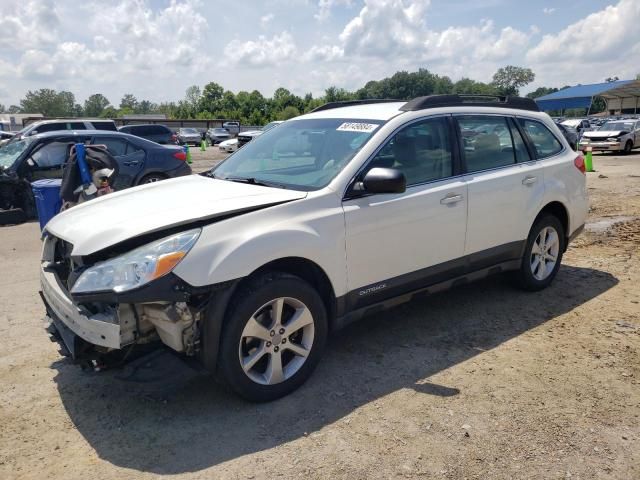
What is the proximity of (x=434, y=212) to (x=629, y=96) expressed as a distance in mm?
80660

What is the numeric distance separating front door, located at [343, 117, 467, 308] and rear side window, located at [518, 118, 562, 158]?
4.02 ft

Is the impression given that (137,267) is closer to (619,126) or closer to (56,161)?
(56,161)

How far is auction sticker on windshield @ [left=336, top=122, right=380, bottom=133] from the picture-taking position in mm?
4109

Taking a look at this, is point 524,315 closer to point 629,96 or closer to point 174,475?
point 174,475

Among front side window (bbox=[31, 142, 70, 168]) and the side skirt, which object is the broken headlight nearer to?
the side skirt

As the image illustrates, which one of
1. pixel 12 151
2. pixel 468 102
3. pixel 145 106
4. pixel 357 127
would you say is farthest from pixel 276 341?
pixel 145 106

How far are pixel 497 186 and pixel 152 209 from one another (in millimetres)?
2875

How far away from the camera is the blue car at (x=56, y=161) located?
9797 millimetres

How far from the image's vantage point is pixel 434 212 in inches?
167

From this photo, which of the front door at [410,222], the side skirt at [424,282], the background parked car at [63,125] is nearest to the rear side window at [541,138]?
the side skirt at [424,282]

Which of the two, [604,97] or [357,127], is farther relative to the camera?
[604,97]

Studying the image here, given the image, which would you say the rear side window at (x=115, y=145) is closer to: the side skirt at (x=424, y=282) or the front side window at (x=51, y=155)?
the front side window at (x=51, y=155)

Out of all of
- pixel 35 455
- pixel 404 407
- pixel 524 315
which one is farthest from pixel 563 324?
pixel 35 455

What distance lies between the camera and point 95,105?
476 feet
